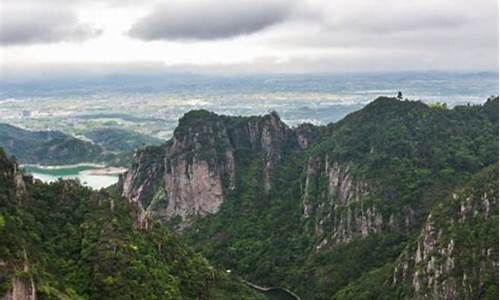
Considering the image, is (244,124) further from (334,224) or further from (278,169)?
(334,224)

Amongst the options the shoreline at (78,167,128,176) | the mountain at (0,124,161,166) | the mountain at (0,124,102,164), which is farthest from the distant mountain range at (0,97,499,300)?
the mountain at (0,124,102,164)

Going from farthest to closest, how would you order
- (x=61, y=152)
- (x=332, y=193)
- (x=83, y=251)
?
(x=61, y=152)
(x=332, y=193)
(x=83, y=251)

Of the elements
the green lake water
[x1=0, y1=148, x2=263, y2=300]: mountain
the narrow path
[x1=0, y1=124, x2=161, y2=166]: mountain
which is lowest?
the narrow path

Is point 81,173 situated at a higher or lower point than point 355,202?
lower

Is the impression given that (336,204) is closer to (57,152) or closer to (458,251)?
(458,251)

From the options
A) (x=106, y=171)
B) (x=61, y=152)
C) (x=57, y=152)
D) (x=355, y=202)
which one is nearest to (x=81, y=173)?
(x=106, y=171)

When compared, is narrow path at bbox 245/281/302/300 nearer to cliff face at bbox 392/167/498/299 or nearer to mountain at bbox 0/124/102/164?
cliff face at bbox 392/167/498/299
